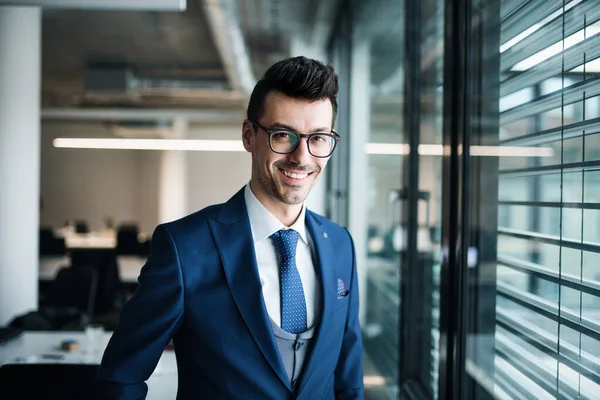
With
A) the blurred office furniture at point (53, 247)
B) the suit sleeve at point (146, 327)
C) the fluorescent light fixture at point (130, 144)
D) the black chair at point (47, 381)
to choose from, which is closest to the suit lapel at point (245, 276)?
the suit sleeve at point (146, 327)

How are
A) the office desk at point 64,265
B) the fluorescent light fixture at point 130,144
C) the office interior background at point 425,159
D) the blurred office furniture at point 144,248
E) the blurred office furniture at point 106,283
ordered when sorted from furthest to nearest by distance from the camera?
the fluorescent light fixture at point 130,144, the blurred office furniture at point 144,248, the office desk at point 64,265, the blurred office furniture at point 106,283, the office interior background at point 425,159

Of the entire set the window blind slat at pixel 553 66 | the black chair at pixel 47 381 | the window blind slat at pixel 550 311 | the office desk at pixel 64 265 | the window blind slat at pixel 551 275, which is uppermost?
the window blind slat at pixel 553 66

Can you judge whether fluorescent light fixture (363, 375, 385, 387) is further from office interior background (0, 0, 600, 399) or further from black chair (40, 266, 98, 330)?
black chair (40, 266, 98, 330)

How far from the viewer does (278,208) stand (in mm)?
1338

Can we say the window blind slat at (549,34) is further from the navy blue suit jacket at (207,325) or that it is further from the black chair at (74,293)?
the black chair at (74,293)

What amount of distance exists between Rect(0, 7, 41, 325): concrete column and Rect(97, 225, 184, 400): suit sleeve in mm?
3496

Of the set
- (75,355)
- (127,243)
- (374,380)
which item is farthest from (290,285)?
(127,243)

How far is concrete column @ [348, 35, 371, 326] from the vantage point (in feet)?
13.8

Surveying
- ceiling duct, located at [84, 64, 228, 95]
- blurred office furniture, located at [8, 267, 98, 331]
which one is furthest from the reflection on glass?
ceiling duct, located at [84, 64, 228, 95]

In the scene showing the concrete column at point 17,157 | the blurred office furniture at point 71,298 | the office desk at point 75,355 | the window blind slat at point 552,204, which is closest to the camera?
the window blind slat at point 552,204

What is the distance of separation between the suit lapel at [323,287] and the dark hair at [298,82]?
35 centimetres

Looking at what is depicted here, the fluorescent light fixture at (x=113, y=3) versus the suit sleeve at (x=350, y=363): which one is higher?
the fluorescent light fixture at (x=113, y=3)

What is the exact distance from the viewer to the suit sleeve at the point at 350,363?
57.4 inches

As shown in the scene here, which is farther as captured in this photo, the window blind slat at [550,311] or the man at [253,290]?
the man at [253,290]
